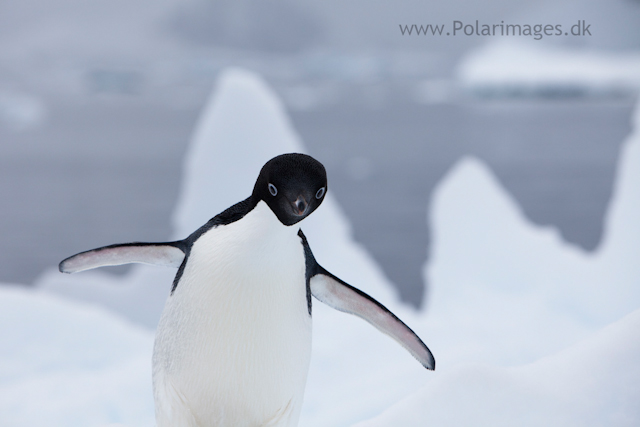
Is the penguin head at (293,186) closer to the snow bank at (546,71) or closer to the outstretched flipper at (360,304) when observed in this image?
the outstretched flipper at (360,304)

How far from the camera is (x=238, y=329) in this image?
93 centimetres

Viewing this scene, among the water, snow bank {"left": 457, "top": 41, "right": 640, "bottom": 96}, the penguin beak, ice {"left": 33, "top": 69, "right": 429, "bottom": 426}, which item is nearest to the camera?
the penguin beak

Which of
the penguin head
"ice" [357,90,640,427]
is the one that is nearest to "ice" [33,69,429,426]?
"ice" [357,90,640,427]

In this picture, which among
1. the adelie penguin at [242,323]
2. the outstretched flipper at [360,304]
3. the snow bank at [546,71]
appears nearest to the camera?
the adelie penguin at [242,323]

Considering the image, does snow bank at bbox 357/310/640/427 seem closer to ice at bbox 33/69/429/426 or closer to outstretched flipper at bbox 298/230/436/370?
outstretched flipper at bbox 298/230/436/370

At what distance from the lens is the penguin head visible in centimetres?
80

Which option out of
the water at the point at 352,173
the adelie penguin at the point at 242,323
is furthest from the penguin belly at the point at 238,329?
the water at the point at 352,173

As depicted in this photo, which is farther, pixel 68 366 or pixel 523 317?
pixel 523 317

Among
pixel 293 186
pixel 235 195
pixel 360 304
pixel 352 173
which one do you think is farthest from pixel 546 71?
pixel 293 186

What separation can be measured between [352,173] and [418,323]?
17.3 ft

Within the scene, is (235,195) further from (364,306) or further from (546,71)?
(546,71)

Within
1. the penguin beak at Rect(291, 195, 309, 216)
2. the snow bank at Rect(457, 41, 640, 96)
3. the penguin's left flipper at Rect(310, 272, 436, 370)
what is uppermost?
the penguin beak at Rect(291, 195, 309, 216)

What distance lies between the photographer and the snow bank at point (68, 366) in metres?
1.45

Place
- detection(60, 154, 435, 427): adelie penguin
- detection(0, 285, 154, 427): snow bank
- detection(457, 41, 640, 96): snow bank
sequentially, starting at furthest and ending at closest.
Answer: detection(457, 41, 640, 96): snow bank < detection(0, 285, 154, 427): snow bank < detection(60, 154, 435, 427): adelie penguin
